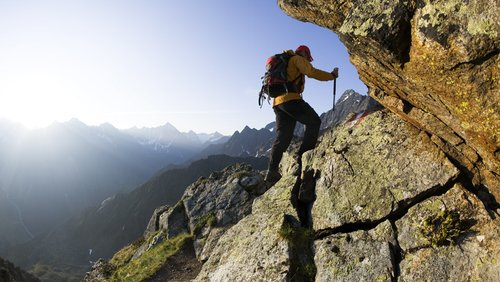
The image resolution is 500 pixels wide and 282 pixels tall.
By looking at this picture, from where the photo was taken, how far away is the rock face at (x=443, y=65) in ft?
23.2

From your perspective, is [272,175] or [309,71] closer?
[309,71]

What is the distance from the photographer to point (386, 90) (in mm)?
11586

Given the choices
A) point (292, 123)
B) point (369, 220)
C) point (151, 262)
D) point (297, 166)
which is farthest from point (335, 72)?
point (151, 262)

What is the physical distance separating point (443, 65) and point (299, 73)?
6.66 metres

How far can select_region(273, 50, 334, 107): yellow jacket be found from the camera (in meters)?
13.4

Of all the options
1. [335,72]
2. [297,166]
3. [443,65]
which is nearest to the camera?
[443,65]

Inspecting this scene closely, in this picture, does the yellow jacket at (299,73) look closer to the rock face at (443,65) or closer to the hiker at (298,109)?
the hiker at (298,109)

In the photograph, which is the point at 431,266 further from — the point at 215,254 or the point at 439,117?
the point at 215,254

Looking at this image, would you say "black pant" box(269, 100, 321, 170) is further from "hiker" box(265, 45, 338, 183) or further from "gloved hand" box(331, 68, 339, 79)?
"gloved hand" box(331, 68, 339, 79)

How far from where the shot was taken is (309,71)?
13.4 m

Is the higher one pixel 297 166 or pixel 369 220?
pixel 297 166

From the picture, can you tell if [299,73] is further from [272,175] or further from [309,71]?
[272,175]

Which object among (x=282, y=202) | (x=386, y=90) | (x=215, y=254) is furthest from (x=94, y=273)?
(x=386, y=90)

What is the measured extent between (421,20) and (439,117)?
3.18 metres
